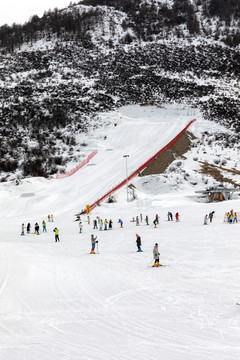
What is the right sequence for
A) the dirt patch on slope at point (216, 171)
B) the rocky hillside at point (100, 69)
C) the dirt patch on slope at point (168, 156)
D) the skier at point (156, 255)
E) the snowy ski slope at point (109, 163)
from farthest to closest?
the rocky hillside at point (100, 69) < the dirt patch on slope at point (168, 156) < the dirt patch on slope at point (216, 171) < the snowy ski slope at point (109, 163) < the skier at point (156, 255)

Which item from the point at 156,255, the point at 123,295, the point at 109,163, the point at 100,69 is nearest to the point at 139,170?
the point at 109,163

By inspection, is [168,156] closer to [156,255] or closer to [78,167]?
[78,167]

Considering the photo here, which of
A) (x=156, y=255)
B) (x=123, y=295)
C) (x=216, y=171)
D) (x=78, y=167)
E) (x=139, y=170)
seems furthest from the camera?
(x=78, y=167)

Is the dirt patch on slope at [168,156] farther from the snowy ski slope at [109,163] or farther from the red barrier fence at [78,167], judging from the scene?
the red barrier fence at [78,167]

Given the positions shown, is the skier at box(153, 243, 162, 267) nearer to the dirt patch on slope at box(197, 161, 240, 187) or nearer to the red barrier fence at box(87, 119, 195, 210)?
the red barrier fence at box(87, 119, 195, 210)

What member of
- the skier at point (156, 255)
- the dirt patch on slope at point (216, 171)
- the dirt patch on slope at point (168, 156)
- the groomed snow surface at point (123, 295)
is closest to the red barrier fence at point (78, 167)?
the dirt patch on slope at point (168, 156)

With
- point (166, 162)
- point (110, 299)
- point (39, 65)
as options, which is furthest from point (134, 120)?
point (110, 299)

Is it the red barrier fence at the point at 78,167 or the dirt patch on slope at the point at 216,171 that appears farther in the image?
the red barrier fence at the point at 78,167

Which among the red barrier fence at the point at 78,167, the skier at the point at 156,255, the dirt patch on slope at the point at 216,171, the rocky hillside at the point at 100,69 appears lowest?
the skier at the point at 156,255
